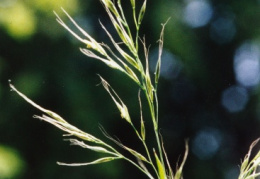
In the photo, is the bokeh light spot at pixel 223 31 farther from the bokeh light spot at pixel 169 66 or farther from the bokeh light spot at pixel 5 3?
the bokeh light spot at pixel 5 3

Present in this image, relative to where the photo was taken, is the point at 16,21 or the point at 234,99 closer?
the point at 16,21

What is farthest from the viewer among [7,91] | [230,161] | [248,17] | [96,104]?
[230,161]

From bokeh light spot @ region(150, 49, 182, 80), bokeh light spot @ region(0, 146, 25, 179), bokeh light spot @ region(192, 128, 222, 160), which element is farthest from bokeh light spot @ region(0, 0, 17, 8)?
bokeh light spot @ region(192, 128, 222, 160)

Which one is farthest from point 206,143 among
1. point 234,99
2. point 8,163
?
point 8,163

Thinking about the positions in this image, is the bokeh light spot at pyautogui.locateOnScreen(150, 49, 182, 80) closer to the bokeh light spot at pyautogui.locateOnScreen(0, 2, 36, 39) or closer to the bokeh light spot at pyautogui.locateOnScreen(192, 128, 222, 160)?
the bokeh light spot at pyautogui.locateOnScreen(192, 128, 222, 160)

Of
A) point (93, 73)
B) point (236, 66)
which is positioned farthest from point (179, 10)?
point (236, 66)

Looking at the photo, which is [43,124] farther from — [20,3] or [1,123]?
[20,3]

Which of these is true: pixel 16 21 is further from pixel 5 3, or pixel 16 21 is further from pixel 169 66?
pixel 169 66
